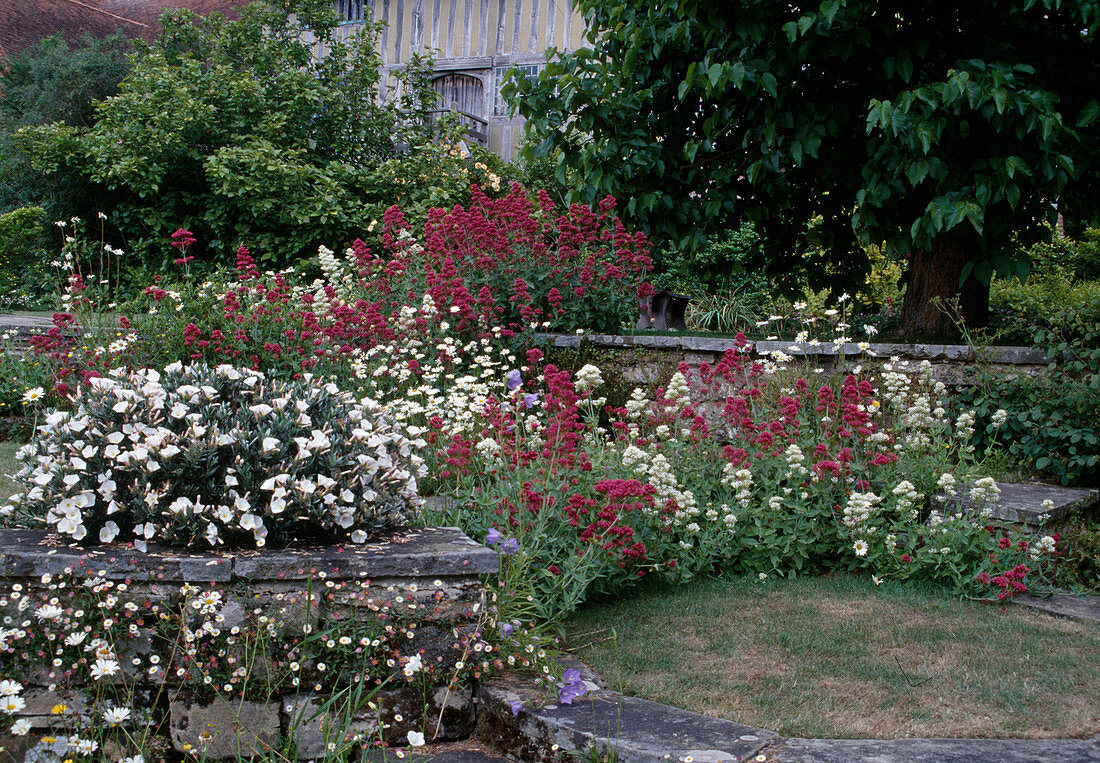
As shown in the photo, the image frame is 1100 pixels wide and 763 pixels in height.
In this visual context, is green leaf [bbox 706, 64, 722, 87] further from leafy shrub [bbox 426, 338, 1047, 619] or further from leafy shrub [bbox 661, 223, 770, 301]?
leafy shrub [bbox 661, 223, 770, 301]

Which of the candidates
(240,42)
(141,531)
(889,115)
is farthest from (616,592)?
(240,42)

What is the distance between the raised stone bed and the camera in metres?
2.19

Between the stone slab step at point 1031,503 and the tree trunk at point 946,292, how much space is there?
1667 millimetres

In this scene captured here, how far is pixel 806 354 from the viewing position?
521 centimetres

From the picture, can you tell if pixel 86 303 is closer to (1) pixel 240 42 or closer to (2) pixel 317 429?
(2) pixel 317 429

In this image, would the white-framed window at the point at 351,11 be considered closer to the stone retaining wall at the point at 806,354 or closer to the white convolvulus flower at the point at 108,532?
the stone retaining wall at the point at 806,354

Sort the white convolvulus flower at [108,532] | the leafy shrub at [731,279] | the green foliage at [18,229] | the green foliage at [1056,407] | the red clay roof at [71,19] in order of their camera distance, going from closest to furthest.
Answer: the white convolvulus flower at [108,532] → the green foliage at [1056,407] → the leafy shrub at [731,279] → the green foliage at [18,229] → the red clay roof at [71,19]

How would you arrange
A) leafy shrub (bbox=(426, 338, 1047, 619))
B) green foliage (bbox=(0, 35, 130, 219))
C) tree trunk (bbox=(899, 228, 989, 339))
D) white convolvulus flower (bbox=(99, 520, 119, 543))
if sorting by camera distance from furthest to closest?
green foliage (bbox=(0, 35, 130, 219)) < tree trunk (bbox=(899, 228, 989, 339)) < leafy shrub (bbox=(426, 338, 1047, 619)) < white convolvulus flower (bbox=(99, 520, 119, 543))

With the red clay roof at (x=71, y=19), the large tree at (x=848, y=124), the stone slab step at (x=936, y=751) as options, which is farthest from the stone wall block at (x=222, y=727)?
the red clay roof at (x=71, y=19)

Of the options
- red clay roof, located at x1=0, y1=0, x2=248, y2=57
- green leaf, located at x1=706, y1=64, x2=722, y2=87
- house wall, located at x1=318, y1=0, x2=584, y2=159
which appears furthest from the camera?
red clay roof, located at x1=0, y1=0, x2=248, y2=57

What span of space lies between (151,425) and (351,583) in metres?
0.85

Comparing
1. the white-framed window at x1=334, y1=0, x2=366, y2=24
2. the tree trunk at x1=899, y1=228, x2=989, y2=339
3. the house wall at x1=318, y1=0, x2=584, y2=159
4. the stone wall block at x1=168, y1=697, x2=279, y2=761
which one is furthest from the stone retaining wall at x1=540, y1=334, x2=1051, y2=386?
the white-framed window at x1=334, y1=0, x2=366, y2=24

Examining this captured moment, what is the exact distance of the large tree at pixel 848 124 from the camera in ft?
14.3

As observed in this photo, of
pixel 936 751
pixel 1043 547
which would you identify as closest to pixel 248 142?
pixel 1043 547
